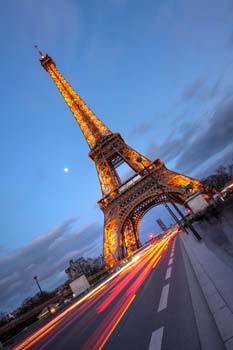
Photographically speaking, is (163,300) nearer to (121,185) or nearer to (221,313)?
(221,313)

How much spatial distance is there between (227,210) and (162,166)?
90.5 ft

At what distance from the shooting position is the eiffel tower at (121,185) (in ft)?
97.6

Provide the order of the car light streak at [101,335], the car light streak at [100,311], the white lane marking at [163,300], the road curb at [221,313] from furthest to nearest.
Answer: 1. the car light streak at [100,311]
2. the white lane marking at [163,300]
3. the car light streak at [101,335]
4. the road curb at [221,313]

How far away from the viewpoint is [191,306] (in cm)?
399

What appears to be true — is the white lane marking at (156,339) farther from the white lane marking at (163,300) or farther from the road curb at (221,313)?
the white lane marking at (163,300)

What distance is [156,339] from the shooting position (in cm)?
327

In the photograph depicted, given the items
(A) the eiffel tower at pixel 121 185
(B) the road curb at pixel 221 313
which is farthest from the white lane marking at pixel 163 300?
(A) the eiffel tower at pixel 121 185

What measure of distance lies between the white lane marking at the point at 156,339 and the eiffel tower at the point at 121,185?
20279mm

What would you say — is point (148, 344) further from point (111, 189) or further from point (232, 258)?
point (111, 189)

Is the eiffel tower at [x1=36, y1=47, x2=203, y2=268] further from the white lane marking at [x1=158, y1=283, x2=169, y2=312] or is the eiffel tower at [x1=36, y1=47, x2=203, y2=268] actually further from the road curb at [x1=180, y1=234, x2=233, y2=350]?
the road curb at [x1=180, y1=234, x2=233, y2=350]

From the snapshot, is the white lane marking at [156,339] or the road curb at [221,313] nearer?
the road curb at [221,313]

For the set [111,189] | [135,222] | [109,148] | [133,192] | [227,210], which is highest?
[109,148]

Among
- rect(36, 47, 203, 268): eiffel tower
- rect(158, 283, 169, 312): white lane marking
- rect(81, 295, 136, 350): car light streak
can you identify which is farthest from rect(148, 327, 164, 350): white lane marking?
rect(36, 47, 203, 268): eiffel tower

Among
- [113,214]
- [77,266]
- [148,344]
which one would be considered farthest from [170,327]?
[113,214]
